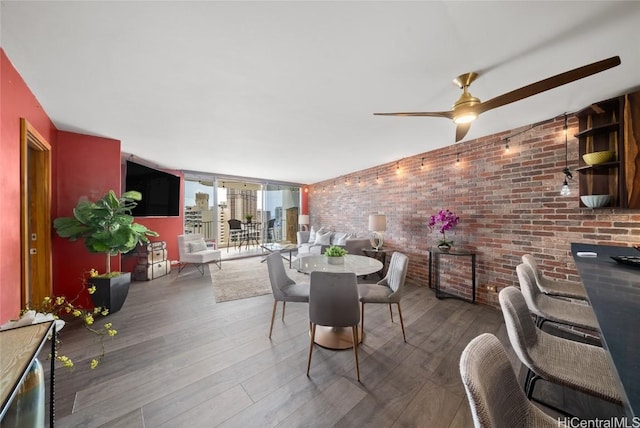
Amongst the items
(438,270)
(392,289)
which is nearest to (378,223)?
(438,270)

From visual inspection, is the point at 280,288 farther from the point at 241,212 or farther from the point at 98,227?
the point at 241,212

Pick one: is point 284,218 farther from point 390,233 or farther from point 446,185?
point 446,185

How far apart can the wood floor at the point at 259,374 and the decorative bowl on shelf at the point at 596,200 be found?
151 cm

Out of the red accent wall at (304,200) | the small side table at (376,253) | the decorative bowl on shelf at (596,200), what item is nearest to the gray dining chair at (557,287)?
the decorative bowl on shelf at (596,200)

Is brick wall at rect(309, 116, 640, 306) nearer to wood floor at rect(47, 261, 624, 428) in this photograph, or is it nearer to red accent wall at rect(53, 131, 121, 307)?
wood floor at rect(47, 261, 624, 428)

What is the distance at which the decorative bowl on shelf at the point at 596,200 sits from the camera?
2.04m

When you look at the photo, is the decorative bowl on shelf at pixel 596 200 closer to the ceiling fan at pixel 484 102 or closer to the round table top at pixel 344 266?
the ceiling fan at pixel 484 102

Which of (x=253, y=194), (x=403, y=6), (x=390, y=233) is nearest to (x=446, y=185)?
(x=390, y=233)

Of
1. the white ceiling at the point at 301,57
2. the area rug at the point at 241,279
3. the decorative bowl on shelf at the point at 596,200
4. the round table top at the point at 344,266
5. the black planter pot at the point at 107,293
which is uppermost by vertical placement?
the white ceiling at the point at 301,57

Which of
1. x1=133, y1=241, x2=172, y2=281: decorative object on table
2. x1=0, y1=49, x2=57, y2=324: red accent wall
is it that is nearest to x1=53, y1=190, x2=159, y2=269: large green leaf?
x1=0, y1=49, x2=57, y2=324: red accent wall

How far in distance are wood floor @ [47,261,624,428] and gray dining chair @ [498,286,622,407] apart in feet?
2.13

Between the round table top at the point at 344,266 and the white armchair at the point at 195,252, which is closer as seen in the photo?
the round table top at the point at 344,266

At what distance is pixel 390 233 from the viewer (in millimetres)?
4355

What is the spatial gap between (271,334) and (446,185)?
3.24m
